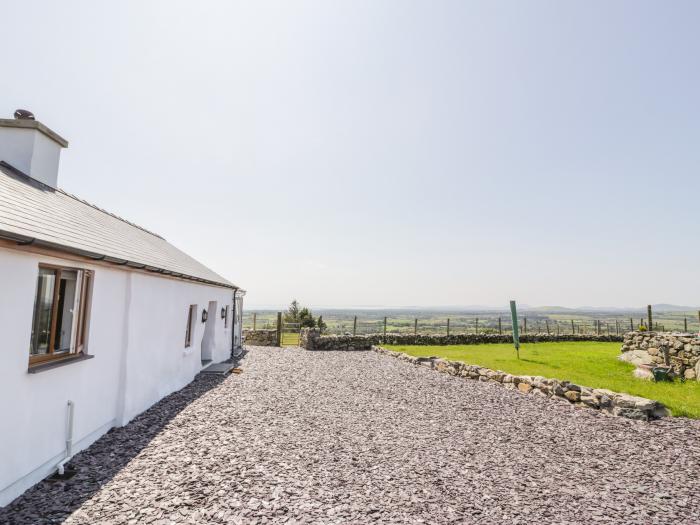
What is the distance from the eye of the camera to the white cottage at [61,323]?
4.29 metres

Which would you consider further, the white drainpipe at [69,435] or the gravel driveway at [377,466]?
the white drainpipe at [69,435]

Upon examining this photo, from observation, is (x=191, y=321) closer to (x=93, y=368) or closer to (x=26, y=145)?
(x=93, y=368)

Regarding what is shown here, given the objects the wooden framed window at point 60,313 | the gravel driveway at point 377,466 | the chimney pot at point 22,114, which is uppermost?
the chimney pot at point 22,114

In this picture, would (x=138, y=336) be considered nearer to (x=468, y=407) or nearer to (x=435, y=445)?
(x=435, y=445)

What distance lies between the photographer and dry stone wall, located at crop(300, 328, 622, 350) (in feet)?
68.1

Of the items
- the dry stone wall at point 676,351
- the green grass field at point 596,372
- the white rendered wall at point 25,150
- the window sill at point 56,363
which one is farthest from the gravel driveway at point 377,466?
the white rendered wall at point 25,150

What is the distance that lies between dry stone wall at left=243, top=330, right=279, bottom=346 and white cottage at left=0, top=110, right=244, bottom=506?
13.6 meters

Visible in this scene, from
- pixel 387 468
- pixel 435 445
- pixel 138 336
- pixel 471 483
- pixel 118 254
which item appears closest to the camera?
pixel 471 483

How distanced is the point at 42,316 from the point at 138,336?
102 inches

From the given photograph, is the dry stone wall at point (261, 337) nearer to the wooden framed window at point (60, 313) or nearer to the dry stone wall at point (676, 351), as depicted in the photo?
the wooden framed window at point (60, 313)

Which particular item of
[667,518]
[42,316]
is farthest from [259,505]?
[667,518]

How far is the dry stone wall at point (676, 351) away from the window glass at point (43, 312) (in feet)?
52.1

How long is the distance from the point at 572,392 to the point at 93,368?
412 inches

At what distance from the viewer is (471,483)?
4.85m
